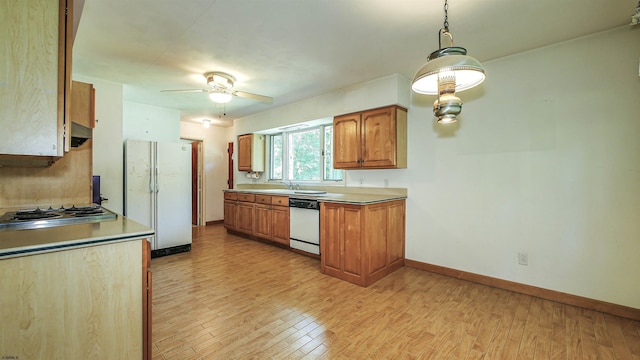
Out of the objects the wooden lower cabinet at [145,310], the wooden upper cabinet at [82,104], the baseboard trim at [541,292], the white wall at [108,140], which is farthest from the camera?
the white wall at [108,140]

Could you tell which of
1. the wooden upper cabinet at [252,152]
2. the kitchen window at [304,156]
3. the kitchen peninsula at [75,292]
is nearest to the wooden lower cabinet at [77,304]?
the kitchen peninsula at [75,292]

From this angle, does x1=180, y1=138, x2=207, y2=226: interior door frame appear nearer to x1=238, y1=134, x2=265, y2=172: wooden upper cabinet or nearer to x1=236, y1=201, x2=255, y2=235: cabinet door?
x1=238, y1=134, x2=265, y2=172: wooden upper cabinet

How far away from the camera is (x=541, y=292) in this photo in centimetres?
254

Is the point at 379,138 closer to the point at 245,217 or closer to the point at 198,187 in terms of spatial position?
the point at 245,217

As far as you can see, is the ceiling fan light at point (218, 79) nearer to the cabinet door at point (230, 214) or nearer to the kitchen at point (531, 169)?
the kitchen at point (531, 169)

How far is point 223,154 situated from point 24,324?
5.73m

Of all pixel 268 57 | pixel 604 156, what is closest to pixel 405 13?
A: pixel 268 57

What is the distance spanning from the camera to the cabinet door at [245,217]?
4.62 meters

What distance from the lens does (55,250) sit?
111 centimetres

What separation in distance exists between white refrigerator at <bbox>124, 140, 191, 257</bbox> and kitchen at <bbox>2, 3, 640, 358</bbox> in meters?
0.19

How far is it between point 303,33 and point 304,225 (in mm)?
2404

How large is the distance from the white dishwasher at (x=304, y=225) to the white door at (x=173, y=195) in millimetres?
1677

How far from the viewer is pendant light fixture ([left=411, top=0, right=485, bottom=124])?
4.24 feet

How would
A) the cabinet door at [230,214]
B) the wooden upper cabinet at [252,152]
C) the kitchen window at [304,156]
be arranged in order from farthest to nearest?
the wooden upper cabinet at [252,152]
the cabinet door at [230,214]
the kitchen window at [304,156]
